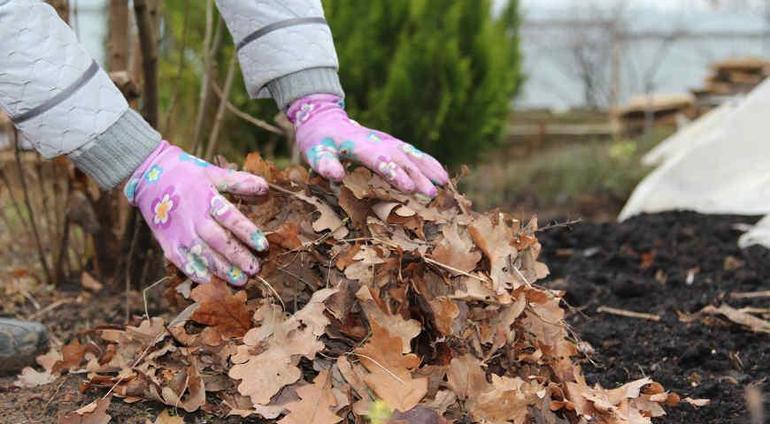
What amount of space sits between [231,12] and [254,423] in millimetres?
884

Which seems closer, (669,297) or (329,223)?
(329,223)

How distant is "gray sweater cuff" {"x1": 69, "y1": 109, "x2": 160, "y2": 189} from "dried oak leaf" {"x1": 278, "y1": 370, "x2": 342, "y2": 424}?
547mm

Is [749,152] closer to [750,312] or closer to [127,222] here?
[750,312]

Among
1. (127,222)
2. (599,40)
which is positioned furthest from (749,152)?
(599,40)

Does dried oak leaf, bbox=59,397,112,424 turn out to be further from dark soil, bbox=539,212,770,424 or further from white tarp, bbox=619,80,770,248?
white tarp, bbox=619,80,770,248

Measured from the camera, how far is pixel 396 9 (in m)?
5.47

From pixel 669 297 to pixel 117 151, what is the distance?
171 centimetres

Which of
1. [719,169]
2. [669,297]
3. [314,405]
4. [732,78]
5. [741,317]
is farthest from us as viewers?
[732,78]

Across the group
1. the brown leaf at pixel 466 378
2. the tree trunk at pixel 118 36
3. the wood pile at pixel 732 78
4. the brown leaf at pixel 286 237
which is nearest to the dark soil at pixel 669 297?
the brown leaf at pixel 466 378

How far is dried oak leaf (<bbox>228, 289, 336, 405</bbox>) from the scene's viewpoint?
1.58 metres

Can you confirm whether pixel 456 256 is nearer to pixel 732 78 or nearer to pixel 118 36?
pixel 118 36

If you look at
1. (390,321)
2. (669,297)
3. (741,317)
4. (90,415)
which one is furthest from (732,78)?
(90,415)

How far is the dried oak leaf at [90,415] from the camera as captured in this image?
5.24ft

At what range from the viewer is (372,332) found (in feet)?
5.22
